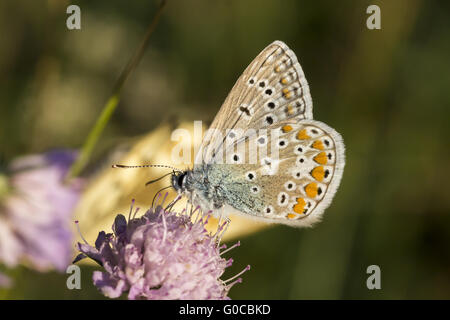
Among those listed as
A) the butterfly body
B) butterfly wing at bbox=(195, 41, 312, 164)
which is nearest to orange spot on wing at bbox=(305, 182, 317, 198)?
the butterfly body

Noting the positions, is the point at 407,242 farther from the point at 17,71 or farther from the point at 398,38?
the point at 17,71

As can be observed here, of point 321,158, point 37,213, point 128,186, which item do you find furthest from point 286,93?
point 37,213

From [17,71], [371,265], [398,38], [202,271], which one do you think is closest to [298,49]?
[398,38]

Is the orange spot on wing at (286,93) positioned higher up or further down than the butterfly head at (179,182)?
higher up

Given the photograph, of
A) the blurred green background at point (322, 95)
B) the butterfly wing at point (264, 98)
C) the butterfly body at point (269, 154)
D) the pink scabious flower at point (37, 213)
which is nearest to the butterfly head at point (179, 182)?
the butterfly body at point (269, 154)

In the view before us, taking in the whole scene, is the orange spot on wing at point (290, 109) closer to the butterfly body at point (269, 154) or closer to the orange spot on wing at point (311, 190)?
the butterfly body at point (269, 154)
